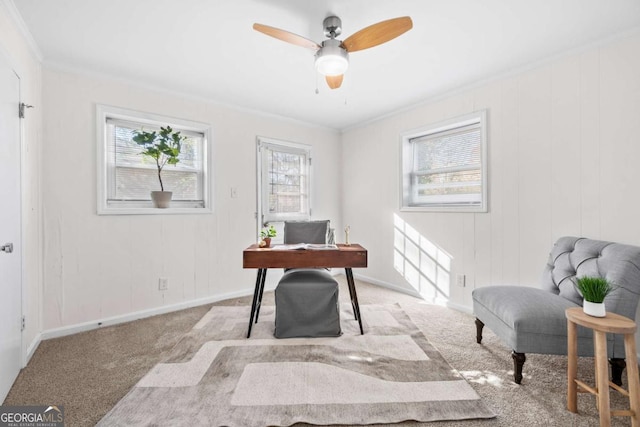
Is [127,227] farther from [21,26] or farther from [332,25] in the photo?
[332,25]

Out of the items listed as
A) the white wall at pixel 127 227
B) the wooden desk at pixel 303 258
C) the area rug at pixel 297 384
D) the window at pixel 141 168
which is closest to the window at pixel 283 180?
the white wall at pixel 127 227

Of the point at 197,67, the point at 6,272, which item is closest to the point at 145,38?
the point at 197,67

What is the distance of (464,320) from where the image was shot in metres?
2.79

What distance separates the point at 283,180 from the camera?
4.07m

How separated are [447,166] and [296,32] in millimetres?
2220

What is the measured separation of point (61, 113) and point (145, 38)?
1.10 m

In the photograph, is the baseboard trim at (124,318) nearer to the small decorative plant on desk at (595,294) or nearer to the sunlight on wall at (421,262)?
the sunlight on wall at (421,262)

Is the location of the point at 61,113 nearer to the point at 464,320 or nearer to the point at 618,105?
the point at 464,320

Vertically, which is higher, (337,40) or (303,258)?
(337,40)

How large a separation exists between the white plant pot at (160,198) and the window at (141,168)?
0.05m

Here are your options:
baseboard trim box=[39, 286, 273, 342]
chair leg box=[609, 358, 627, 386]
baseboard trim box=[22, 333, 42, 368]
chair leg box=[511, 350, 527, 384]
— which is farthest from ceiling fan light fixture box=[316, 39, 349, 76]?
baseboard trim box=[22, 333, 42, 368]

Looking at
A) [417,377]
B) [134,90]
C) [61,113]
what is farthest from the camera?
[134,90]

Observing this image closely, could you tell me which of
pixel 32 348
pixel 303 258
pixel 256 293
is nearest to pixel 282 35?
pixel 303 258

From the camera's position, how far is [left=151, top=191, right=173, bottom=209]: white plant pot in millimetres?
2971
